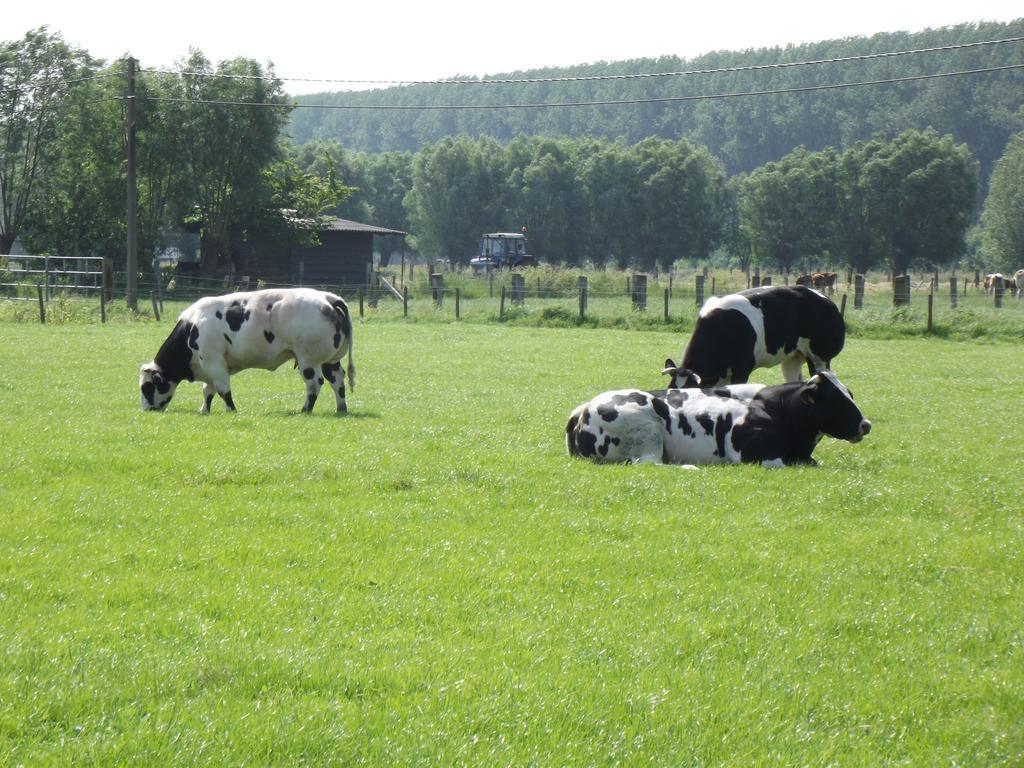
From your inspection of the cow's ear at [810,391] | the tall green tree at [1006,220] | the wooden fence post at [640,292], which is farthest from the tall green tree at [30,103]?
the tall green tree at [1006,220]

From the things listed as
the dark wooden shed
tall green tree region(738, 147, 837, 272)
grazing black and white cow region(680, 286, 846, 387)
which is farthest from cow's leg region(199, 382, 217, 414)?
tall green tree region(738, 147, 837, 272)

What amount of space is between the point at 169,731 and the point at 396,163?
481 feet

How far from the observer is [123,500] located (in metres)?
9.25

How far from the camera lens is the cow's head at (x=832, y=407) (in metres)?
11.8

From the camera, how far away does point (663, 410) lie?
1217 centimetres

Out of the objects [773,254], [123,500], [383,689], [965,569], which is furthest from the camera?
[773,254]

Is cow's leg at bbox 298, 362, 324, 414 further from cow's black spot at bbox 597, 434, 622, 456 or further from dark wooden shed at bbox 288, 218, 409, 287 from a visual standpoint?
dark wooden shed at bbox 288, 218, 409, 287

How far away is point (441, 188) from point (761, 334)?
109639 millimetres

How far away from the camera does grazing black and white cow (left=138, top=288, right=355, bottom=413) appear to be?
53.9 feet

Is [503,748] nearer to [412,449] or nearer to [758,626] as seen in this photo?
[758,626]

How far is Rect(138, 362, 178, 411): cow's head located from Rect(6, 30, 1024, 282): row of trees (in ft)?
137

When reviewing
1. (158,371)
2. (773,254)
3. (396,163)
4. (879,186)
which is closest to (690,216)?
(773,254)

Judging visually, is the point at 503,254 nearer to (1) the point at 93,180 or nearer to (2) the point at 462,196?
(2) the point at 462,196

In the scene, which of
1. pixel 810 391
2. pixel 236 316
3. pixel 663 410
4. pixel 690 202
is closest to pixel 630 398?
pixel 663 410
